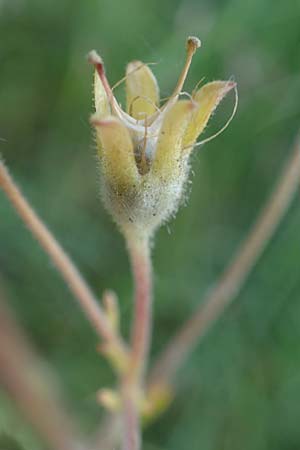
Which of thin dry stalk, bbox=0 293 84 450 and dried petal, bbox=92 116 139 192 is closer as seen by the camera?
dried petal, bbox=92 116 139 192

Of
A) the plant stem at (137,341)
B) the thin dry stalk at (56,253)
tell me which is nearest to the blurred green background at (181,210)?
the plant stem at (137,341)

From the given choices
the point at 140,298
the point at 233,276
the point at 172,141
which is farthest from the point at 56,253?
the point at 233,276

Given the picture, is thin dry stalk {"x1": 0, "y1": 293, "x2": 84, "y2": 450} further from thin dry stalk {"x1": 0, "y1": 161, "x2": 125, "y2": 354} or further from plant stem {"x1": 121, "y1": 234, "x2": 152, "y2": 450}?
thin dry stalk {"x1": 0, "y1": 161, "x2": 125, "y2": 354}

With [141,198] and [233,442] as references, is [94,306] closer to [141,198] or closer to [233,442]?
[141,198]

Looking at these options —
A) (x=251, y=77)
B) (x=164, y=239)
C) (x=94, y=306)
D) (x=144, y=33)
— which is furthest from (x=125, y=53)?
(x=94, y=306)

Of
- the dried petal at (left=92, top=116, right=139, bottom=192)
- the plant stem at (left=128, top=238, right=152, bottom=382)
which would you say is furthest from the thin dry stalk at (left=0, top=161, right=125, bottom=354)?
the dried petal at (left=92, top=116, right=139, bottom=192)

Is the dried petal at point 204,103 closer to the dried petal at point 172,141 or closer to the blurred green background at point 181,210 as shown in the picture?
the dried petal at point 172,141

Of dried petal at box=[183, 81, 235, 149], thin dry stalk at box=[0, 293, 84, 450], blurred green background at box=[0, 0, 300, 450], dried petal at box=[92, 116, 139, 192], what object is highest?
dried petal at box=[183, 81, 235, 149]
